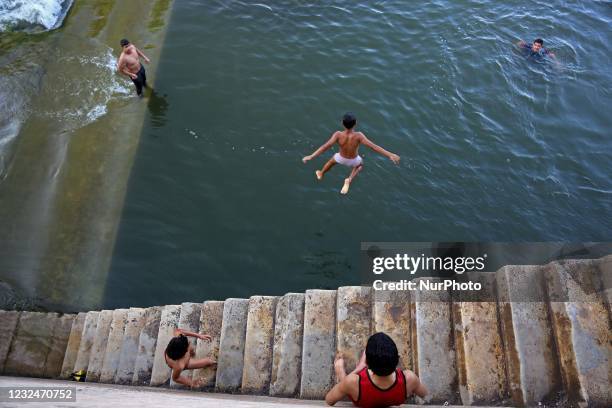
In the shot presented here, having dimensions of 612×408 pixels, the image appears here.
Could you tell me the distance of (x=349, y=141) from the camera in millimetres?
7391

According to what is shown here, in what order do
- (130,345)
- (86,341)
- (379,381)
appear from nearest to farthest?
(379,381), (130,345), (86,341)

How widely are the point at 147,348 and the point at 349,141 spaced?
436 cm

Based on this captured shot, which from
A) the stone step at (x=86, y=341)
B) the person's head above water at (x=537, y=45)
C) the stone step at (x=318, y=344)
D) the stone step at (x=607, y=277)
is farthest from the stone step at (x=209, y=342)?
the person's head above water at (x=537, y=45)

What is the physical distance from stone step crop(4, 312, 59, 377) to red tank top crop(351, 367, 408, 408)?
204 inches

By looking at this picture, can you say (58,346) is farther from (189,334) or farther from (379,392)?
(379,392)

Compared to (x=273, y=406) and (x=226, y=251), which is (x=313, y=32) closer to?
(x=226, y=251)

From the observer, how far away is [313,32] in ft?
38.6

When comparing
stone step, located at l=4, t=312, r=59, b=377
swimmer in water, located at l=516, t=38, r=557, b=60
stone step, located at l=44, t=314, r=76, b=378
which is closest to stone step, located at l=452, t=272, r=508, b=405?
stone step, located at l=44, t=314, r=76, b=378

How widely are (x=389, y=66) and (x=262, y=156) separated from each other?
4280mm

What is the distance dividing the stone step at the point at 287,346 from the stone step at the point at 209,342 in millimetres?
837

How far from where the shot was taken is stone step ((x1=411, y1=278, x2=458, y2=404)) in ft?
15.6

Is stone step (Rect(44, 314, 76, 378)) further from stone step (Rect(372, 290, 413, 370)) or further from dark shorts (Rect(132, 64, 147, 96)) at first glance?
dark shorts (Rect(132, 64, 147, 96))

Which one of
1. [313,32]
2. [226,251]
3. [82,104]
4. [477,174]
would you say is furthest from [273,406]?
[313,32]

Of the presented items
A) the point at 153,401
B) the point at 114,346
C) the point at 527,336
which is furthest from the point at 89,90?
the point at 527,336
